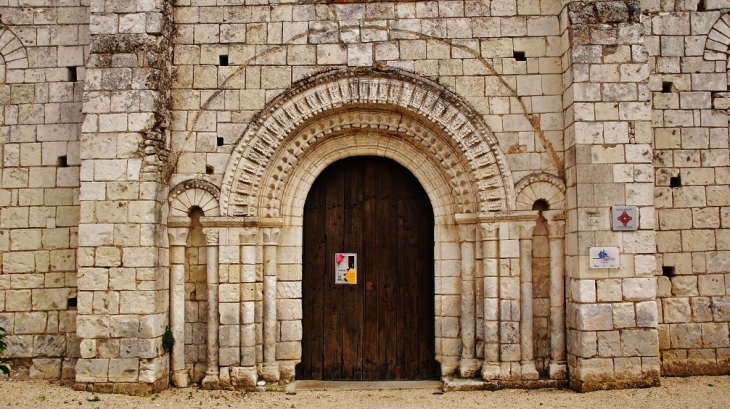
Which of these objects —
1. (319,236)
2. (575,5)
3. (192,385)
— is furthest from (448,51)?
(192,385)

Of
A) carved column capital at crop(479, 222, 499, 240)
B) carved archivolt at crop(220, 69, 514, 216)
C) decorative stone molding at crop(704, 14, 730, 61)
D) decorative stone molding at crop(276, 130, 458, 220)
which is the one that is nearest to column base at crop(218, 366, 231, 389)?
carved archivolt at crop(220, 69, 514, 216)

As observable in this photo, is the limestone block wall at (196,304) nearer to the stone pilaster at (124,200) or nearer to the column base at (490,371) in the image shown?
the stone pilaster at (124,200)

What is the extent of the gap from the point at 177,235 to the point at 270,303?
124 centimetres

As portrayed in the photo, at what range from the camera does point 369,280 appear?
6.69 meters

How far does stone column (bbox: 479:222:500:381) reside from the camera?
6090 millimetres

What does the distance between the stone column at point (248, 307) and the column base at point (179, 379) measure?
617mm

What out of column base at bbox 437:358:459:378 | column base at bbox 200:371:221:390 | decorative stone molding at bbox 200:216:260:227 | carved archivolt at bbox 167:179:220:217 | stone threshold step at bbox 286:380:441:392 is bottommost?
stone threshold step at bbox 286:380:441:392

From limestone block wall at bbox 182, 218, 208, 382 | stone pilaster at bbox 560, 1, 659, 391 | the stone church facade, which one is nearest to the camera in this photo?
stone pilaster at bbox 560, 1, 659, 391

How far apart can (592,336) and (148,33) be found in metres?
5.52

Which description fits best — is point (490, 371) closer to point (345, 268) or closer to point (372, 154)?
point (345, 268)

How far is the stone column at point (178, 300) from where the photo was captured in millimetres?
6156

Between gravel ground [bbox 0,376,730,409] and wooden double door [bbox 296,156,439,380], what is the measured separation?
54 cm

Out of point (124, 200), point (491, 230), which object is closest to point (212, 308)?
point (124, 200)

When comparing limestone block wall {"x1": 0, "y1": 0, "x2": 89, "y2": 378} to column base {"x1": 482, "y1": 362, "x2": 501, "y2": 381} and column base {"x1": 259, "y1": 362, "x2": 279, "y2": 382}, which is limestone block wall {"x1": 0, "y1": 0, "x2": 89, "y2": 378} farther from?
column base {"x1": 482, "y1": 362, "x2": 501, "y2": 381}
